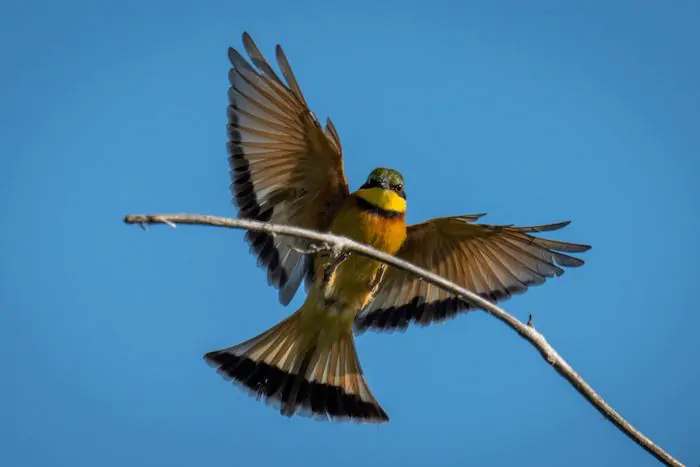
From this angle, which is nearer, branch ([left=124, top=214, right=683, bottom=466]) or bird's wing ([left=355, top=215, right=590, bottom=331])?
branch ([left=124, top=214, right=683, bottom=466])

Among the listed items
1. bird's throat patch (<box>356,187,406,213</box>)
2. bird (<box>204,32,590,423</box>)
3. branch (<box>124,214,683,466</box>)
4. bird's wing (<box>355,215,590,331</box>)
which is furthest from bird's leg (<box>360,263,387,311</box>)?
branch (<box>124,214,683,466</box>)

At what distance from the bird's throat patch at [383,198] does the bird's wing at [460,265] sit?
161mm

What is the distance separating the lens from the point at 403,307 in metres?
5.89

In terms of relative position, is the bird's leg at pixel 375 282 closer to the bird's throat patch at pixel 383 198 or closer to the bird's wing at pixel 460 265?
the bird's wing at pixel 460 265

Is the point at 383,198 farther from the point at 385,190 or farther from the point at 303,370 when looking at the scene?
the point at 303,370

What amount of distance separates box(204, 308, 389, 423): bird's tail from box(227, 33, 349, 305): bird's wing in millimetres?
328

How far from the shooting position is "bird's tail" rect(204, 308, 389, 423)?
557 centimetres

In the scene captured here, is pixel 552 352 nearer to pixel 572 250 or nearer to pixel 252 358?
pixel 572 250

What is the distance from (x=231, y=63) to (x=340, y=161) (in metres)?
0.84

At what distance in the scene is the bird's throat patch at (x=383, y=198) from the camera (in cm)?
542

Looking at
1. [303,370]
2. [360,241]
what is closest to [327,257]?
[360,241]

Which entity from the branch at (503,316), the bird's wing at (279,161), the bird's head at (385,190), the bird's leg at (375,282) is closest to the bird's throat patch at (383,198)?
the bird's head at (385,190)

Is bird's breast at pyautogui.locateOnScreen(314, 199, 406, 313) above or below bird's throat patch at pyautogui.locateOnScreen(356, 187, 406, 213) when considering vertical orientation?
below

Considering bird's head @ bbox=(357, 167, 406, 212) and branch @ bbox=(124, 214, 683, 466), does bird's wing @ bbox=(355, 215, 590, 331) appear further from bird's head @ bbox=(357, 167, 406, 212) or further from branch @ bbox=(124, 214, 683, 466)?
branch @ bbox=(124, 214, 683, 466)
